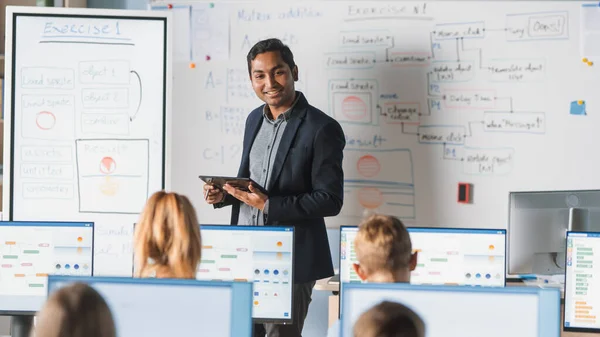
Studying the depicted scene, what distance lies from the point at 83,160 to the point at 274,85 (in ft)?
4.04

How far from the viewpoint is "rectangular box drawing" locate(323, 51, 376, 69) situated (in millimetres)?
4637

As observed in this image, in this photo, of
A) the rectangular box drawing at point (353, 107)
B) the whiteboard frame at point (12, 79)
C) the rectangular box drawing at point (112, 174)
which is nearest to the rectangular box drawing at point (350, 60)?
the rectangular box drawing at point (353, 107)

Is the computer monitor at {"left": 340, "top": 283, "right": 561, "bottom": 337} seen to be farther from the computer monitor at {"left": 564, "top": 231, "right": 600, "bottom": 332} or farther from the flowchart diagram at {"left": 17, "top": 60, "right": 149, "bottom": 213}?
the flowchart diagram at {"left": 17, "top": 60, "right": 149, "bottom": 213}

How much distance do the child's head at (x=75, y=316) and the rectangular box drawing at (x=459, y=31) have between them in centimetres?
329

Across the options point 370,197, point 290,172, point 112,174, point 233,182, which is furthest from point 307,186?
point 112,174

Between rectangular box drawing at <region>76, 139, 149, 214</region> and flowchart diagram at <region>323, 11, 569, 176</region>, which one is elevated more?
flowchart diagram at <region>323, 11, 569, 176</region>

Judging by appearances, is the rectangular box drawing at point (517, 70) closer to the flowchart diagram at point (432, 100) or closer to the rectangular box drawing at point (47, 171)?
the flowchart diagram at point (432, 100)

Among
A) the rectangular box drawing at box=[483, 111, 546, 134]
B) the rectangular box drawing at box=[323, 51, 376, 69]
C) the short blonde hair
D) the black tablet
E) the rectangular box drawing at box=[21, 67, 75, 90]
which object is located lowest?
the short blonde hair

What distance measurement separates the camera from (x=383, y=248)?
2488 mm

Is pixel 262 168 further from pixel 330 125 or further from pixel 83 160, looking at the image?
pixel 83 160

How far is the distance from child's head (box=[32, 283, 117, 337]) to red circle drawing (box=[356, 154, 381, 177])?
3141mm

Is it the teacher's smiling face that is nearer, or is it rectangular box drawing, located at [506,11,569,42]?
the teacher's smiling face

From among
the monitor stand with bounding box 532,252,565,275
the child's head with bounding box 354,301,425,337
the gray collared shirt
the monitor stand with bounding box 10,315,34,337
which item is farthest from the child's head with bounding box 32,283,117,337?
the monitor stand with bounding box 532,252,565,275

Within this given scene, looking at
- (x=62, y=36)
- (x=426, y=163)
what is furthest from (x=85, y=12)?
(x=426, y=163)
